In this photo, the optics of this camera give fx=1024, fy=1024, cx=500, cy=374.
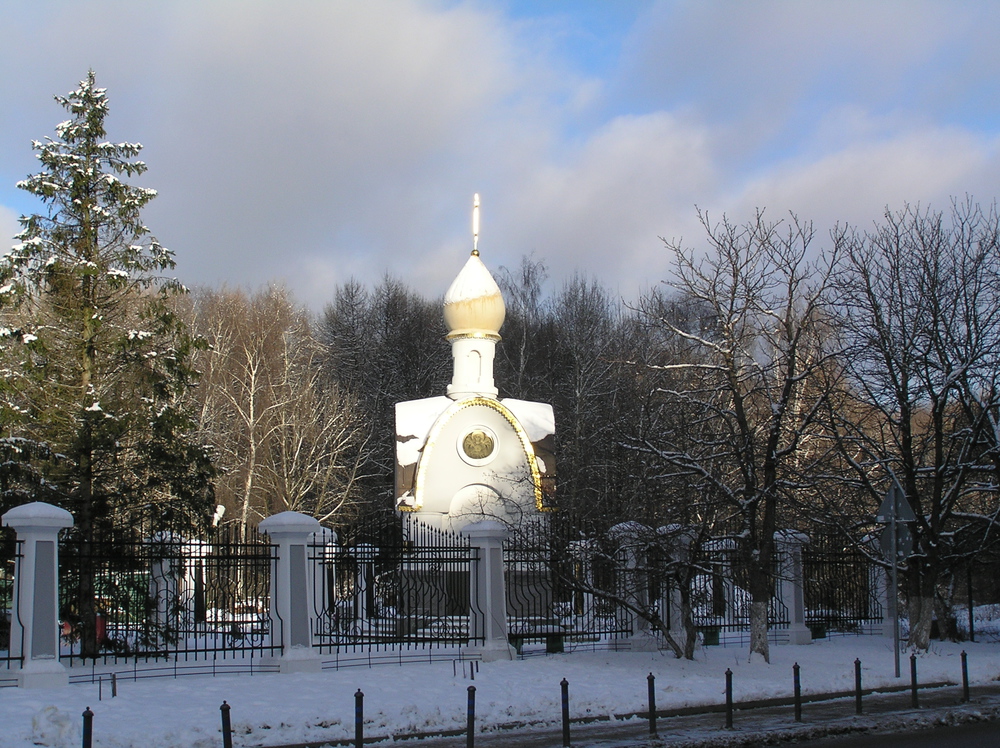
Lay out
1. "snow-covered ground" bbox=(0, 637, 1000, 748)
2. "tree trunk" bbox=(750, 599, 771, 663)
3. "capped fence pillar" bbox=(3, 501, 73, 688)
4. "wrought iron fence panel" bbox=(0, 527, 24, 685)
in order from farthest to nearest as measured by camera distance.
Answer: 1. "tree trunk" bbox=(750, 599, 771, 663)
2. "wrought iron fence panel" bbox=(0, 527, 24, 685)
3. "capped fence pillar" bbox=(3, 501, 73, 688)
4. "snow-covered ground" bbox=(0, 637, 1000, 748)

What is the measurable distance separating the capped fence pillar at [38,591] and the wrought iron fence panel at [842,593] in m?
13.0

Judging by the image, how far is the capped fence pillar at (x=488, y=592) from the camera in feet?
50.9

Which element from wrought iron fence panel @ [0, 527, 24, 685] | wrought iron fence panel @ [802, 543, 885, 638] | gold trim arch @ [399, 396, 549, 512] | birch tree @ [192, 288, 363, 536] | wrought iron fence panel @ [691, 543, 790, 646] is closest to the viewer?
wrought iron fence panel @ [0, 527, 24, 685]

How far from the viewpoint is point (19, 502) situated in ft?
54.0

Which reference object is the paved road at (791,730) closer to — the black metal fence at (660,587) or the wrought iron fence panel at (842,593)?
the black metal fence at (660,587)

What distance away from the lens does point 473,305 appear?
29781mm

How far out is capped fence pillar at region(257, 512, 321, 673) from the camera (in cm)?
1409

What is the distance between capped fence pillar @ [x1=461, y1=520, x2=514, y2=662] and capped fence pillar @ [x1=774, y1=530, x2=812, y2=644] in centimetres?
559

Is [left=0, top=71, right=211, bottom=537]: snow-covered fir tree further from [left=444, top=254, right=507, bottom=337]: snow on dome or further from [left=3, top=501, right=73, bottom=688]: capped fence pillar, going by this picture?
[left=444, top=254, right=507, bottom=337]: snow on dome

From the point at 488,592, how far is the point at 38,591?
20.8ft

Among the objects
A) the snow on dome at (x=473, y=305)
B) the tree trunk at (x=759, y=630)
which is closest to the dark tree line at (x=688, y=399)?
the tree trunk at (x=759, y=630)

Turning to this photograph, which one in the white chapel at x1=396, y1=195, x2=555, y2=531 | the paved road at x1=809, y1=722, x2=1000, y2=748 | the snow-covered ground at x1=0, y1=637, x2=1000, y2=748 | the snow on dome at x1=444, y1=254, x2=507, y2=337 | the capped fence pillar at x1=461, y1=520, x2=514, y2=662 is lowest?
the paved road at x1=809, y1=722, x2=1000, y2=748

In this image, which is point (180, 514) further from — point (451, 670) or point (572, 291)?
point (572, 291)

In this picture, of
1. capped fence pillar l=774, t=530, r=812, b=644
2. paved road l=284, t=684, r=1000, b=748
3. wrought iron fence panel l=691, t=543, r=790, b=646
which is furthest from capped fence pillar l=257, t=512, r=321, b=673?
capped fence pillar l=774, t=530, r=812, b=644
